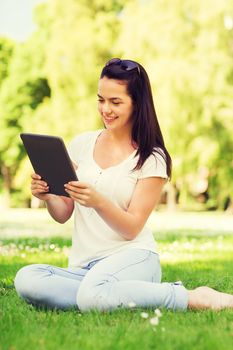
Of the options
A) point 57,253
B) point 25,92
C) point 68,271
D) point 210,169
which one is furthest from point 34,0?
point 68,271

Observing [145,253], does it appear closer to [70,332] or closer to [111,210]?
[111,210]

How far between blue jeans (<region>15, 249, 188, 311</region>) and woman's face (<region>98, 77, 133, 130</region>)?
94 cm

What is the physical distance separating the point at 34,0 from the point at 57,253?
36.0 meters

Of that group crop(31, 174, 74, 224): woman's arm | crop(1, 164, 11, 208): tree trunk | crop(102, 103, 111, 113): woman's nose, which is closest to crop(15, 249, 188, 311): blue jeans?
crop(31, 174, 74, 224): woman's arm

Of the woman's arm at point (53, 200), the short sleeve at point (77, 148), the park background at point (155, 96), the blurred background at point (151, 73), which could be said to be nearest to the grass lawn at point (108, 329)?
the woman's arm at point (53, 200)

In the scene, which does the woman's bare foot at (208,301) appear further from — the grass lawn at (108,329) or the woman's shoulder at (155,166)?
the woman's shoulder at (155,166)

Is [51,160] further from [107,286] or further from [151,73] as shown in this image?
[151,73]

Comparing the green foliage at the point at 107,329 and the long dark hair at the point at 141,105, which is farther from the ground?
the long dark hair at the point at 141,105

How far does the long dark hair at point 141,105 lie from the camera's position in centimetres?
520

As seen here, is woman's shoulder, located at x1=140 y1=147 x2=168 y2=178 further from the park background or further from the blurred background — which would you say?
the blurred background

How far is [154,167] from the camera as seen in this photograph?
5.22 meters

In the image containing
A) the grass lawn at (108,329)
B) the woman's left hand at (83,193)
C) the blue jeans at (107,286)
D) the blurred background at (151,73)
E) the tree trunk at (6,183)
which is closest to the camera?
the grass lawn at (108,329)

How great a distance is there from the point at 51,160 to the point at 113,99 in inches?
24.5

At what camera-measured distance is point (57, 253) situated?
955 centimetres
